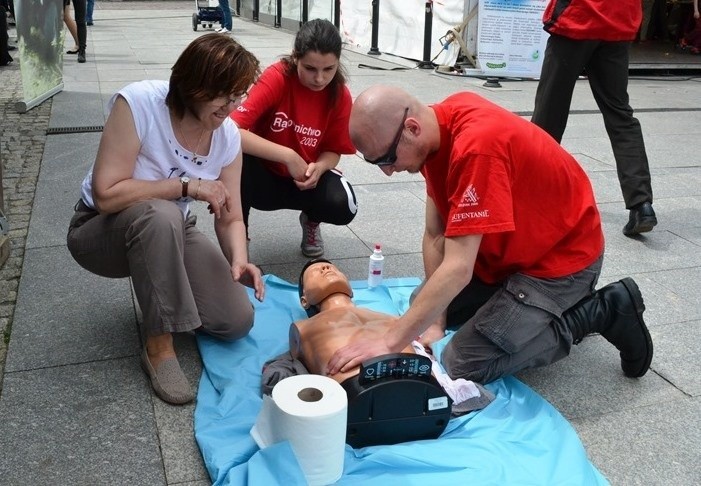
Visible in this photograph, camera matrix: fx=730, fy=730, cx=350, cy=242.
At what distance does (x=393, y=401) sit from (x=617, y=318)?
1023 millimetres

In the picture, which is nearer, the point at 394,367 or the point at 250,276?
the point at 394,367

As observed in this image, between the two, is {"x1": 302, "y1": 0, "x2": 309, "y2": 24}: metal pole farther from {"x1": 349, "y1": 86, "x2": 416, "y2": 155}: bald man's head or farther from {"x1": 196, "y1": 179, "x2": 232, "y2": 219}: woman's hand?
{"x1": 349, "y1": 86, "x2": 416, "y2": 155}: bald man's head

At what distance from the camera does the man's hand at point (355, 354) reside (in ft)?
7.85

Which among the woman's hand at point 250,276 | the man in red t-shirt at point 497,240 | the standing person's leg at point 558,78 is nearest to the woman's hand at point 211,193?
the woman's hand at point 250,276

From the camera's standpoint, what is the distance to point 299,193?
3785 mm

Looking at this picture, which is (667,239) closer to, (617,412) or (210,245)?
(617,412)

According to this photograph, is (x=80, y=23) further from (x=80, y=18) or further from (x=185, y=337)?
(x=185, y=337)

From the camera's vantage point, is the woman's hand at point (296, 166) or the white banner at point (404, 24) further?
the white banner at point (404, 24)

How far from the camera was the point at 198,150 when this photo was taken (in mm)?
2814

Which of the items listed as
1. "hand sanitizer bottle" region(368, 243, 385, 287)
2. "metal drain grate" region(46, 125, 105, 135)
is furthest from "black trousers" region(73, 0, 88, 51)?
"hand sanitizer bottle" region(368, 243, 385, 287)

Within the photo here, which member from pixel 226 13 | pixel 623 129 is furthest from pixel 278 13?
pixel 623 129

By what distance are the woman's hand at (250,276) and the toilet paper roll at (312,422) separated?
2.02 ft

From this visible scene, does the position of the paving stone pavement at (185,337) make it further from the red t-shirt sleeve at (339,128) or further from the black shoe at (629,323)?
→ the red t-shirt sleeve at (339,128)

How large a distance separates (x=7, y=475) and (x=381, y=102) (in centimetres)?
159
